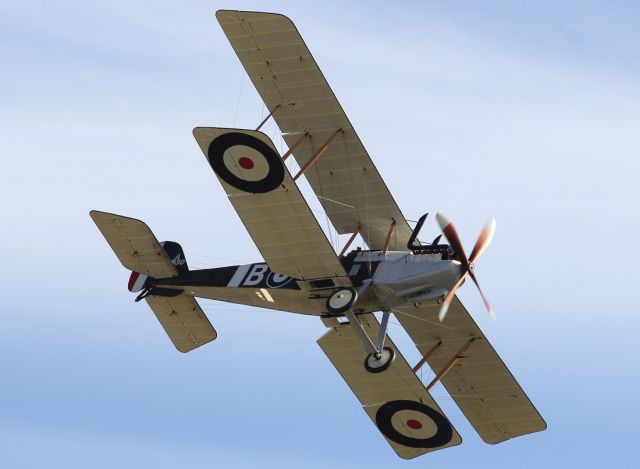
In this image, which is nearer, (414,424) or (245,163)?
(245,163)

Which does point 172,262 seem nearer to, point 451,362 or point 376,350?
point 376,350

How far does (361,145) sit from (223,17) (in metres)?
3.09

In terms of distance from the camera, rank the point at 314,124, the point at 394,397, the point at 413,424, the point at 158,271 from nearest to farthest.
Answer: the point at 314,124
the point at 158,271
the point at 394,397
the point at 413,424

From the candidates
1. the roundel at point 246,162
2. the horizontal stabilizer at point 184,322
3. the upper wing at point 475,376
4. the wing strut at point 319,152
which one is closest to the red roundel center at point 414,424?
the upper wing at point 475,376

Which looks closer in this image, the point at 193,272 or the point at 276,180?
the point at 276,180

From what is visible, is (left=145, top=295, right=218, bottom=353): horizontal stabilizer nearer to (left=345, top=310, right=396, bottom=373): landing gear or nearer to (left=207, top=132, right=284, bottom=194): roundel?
(left=345, top=310, right=396, bottom=373): landing gear

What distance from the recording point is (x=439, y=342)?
26.3 metres

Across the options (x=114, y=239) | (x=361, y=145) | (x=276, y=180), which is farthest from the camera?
(x=114, y=239)

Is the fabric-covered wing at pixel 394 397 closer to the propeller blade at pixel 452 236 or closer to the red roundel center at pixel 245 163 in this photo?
the propeller blade at pixel 452 236

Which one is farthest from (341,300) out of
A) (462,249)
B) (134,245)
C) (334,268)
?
(134,245)

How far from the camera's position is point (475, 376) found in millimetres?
26500

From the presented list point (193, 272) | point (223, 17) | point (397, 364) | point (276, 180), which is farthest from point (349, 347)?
point (223, 17)

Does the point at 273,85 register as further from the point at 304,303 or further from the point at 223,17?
the point at 304,303

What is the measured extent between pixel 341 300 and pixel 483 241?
2.44 m
